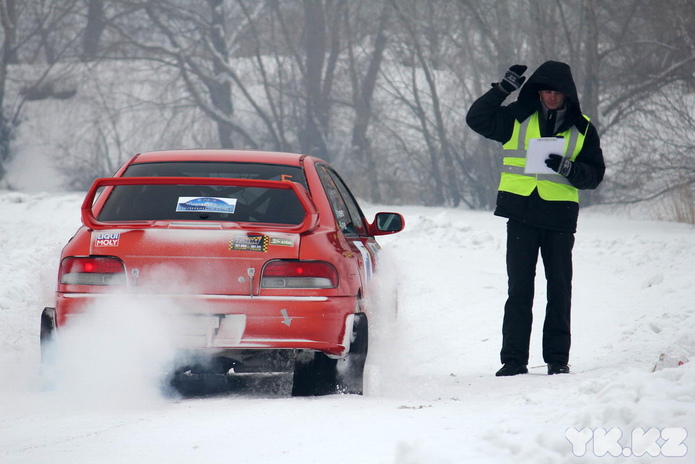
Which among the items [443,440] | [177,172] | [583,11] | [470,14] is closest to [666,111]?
[583,11]

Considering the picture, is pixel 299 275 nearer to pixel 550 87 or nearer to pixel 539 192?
pixel 539 192

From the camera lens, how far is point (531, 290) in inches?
257

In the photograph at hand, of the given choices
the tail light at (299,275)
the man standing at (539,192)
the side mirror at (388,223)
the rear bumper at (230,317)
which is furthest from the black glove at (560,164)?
the rear bumper at (230,317)

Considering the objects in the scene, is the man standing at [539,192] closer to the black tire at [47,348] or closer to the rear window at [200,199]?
the rear window at [200,199]

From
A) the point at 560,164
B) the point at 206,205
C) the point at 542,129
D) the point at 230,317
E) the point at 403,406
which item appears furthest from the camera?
the point at 542,129

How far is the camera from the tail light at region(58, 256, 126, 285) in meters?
4.91

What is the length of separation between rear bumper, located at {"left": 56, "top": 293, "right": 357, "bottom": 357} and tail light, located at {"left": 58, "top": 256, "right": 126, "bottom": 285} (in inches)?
2.9

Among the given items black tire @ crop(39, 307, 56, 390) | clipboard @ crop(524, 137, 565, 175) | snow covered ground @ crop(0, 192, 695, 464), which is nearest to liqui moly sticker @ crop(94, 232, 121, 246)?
snow covered ground @ crop(0, 192, 695, 464)

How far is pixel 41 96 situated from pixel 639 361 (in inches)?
1195

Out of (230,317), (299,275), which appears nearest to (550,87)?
(299,275)

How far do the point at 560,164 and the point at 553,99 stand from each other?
46 cm

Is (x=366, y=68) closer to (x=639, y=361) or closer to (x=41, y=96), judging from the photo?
(x=41, y=96)

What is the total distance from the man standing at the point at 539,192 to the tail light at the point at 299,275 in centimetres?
184

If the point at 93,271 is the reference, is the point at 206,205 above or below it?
above
